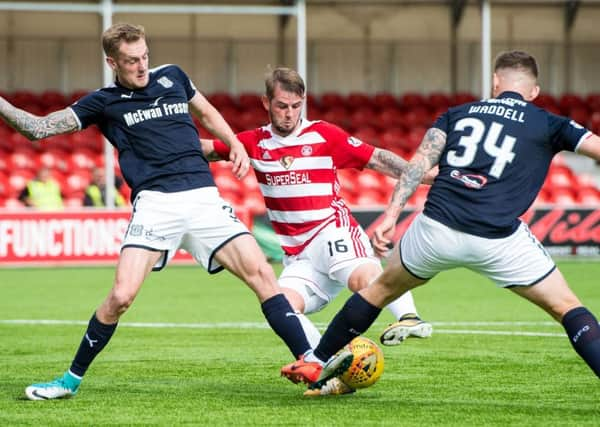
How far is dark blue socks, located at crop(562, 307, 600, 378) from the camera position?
21.6 feet

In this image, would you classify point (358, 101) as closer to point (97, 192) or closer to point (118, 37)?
point (97, 192)

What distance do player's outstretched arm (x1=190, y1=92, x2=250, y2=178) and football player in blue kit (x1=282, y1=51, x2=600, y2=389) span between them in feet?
4.19

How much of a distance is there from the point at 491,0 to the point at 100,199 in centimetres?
1078

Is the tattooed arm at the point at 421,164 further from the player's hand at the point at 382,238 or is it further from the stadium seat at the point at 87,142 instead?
the stadium seat at the point at 87,142

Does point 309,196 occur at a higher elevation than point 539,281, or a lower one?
higher

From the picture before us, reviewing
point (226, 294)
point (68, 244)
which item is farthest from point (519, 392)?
point (68, 244)

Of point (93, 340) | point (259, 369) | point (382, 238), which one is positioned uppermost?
point (382, 238)

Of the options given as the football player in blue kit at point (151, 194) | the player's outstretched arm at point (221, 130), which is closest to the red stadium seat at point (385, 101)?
the player's outstretched arm at point (221, 130)

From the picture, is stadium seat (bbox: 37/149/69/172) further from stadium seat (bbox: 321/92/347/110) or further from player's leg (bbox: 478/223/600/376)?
player's leg (bbox: 478/223/600/376)

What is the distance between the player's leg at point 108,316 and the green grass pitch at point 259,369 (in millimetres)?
113

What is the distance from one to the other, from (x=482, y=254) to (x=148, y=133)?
2214 millimetres

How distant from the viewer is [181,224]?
24.5 feet

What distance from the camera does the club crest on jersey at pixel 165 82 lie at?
768 centimetres

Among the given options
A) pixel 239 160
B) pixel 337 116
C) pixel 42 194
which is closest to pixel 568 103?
pixel 337 116
